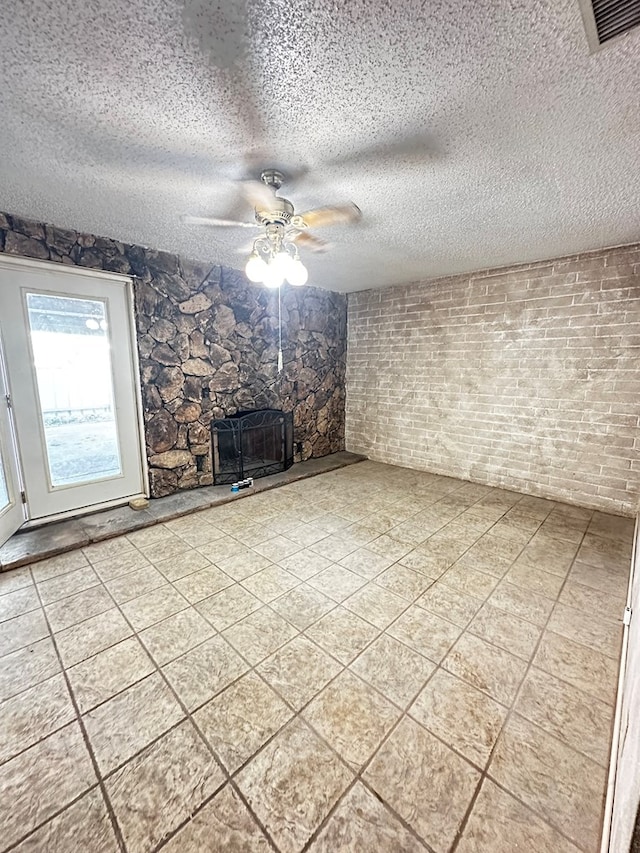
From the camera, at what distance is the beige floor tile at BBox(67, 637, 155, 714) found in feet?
4.76

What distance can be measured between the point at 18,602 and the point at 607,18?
358cm

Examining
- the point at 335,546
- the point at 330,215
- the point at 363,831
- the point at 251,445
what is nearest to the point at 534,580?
the point at 335,546

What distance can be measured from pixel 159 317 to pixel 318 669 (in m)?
3.11

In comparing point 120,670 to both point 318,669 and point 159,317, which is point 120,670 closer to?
point 318,669

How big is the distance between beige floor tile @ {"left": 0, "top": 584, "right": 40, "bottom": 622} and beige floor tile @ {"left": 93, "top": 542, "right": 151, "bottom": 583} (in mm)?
335

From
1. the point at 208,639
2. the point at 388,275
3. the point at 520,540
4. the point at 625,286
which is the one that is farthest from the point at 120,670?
the point at 625,286

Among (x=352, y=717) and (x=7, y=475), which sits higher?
(x=7, y=475)

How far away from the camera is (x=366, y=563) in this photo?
2426 millimetres

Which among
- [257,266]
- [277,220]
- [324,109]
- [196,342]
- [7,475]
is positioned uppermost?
[324,109]

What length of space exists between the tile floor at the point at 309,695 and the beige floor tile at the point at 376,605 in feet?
0.04

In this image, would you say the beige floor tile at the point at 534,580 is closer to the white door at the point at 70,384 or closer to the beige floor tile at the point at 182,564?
the beige floor tile at the point at 182,564

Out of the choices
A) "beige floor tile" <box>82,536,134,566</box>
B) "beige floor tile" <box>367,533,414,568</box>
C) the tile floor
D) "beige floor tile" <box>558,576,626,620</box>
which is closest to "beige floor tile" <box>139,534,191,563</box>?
the tile floor

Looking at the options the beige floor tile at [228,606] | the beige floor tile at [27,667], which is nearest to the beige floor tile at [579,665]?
the beige floor tile at [228,606]

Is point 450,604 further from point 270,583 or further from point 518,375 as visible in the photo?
point 518,375
